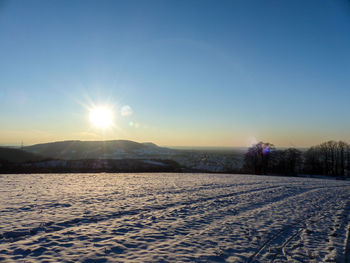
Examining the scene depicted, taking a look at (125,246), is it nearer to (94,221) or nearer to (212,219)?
(94,221)

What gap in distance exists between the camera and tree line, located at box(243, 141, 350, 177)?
66562 millimetres

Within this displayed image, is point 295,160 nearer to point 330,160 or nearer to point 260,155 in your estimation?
point 260,155

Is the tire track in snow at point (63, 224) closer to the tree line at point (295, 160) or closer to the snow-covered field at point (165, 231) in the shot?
the snow-covered field at point (165, 231)

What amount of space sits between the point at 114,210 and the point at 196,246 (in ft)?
19.5

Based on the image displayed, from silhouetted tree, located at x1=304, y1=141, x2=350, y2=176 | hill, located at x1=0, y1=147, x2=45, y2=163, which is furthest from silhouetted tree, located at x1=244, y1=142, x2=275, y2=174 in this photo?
hill, located at x1=0, y1=147, x2=45, y2=163

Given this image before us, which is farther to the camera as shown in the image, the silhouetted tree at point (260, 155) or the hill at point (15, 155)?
the hill at point (15, 155)

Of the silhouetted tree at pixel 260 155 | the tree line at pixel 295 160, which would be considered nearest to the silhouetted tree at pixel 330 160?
the tree line at pixel 295 160

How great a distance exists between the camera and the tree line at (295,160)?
6656 cm

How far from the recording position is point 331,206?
15820mm

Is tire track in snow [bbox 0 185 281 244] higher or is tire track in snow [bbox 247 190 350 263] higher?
tire track in snow [bbox 0 185 281 244]

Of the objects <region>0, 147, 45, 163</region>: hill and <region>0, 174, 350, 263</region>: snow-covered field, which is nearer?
<region>0, 174, 350, 263</region>: snow-covered field

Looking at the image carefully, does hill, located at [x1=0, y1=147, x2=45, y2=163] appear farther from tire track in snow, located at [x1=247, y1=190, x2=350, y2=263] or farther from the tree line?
tire track in snow, located at [x1=247, y1=190, x2=350, y2=263]

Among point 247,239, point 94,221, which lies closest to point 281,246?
point 247,239

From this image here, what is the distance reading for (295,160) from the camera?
A: 75.0 m
